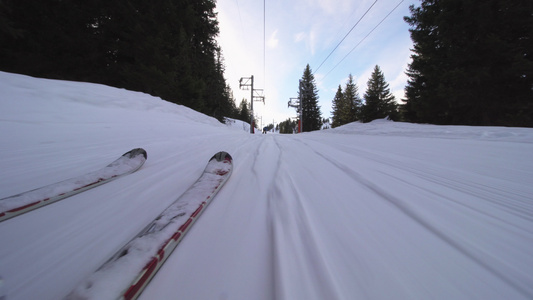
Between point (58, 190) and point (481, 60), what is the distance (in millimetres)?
14398

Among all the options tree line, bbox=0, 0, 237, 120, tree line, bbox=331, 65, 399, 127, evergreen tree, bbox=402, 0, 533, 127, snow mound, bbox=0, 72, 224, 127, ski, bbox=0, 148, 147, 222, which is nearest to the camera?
ski, bbox=0, 148, 147, 222

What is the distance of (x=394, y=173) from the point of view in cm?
142

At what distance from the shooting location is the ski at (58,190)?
2.73 ft

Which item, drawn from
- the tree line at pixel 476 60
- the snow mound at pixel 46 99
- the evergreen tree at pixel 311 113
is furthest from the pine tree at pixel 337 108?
the snow mound at pixel 46 99

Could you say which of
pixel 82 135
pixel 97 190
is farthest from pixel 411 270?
pixel 82 135

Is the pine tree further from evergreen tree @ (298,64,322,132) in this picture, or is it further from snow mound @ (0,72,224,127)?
snow mound @ (0,72,224,127)

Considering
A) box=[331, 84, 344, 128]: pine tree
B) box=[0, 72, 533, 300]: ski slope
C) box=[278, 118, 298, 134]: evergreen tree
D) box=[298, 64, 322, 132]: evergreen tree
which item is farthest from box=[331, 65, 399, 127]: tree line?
box=[0, 72, 533, 300]: ski slope

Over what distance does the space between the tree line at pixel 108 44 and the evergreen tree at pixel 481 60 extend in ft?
45.8

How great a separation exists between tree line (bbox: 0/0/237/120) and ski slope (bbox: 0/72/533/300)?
9919 millimetres

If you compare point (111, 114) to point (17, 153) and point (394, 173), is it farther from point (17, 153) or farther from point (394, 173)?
point (394, 173)

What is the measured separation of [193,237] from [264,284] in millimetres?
354

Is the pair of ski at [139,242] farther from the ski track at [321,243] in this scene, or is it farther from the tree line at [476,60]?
the tree line at [476,60]

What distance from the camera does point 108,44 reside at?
A: 952 cm

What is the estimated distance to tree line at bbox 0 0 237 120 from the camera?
A: 25.3 feet
